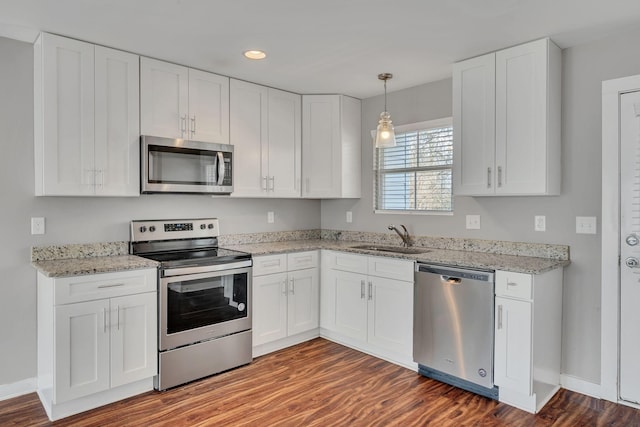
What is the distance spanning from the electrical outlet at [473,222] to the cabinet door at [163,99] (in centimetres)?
243

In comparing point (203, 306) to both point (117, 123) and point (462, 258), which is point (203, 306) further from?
point (462, 258)

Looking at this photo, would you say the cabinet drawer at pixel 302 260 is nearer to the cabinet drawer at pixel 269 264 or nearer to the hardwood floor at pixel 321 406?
the cabinet drawer at pixel 269 264

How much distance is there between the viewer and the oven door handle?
9.27 feet

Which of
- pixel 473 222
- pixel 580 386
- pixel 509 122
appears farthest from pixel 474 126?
pixel 580 386

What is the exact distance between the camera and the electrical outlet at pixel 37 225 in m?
2.80

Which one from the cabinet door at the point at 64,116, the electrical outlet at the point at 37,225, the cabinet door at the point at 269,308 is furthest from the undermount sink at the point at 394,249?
the electrical outlet at the point at 37,225

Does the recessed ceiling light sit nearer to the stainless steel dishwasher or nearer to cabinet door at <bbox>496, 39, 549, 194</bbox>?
cabinet door at <bbox>496, 39, 549, 194</bbox>

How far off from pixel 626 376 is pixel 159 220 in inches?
139

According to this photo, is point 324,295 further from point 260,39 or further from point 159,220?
point 260,39

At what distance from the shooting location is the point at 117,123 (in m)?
2.91

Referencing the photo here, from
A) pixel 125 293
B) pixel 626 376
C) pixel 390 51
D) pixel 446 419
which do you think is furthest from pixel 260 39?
pixel 626 376

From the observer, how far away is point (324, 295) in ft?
12.5

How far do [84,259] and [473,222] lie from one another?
3029 millimetres

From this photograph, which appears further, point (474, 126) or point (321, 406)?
point (474, 126)
